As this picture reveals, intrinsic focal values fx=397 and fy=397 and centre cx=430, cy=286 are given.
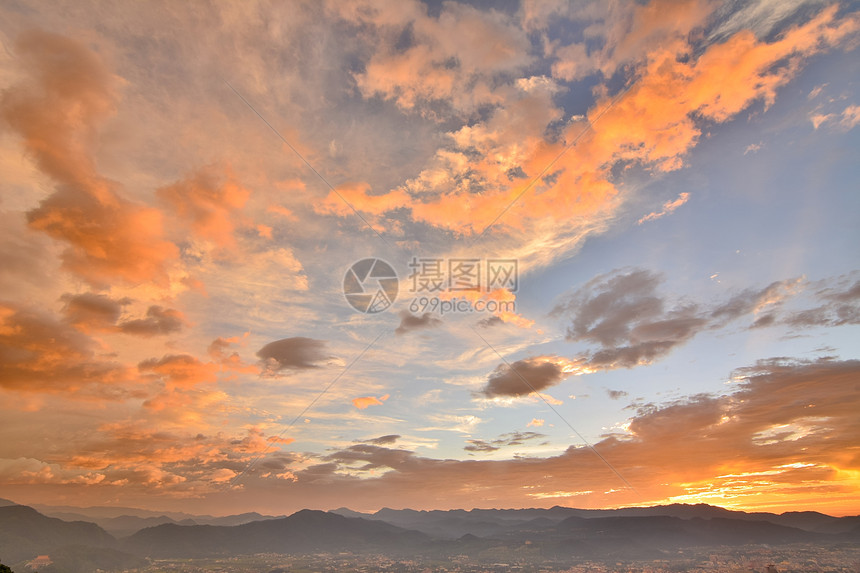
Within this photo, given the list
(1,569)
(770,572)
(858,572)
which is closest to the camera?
(1,569)

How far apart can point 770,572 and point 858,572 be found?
276 feet

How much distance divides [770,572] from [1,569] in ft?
800

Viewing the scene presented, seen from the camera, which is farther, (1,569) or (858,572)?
(858,572)

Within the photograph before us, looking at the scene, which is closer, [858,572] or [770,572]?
[770,572]

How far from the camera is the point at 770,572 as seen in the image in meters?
165

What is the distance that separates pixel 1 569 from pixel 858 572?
328 meters

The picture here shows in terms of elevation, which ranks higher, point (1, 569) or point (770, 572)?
point (1, 569)

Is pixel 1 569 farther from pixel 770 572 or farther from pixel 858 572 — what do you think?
pixel 858 572

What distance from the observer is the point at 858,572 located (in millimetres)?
198750

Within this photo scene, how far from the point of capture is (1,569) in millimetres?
60375

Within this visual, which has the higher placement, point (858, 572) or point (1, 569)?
point (1, 569)

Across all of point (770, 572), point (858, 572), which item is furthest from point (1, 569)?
point (858, 572)

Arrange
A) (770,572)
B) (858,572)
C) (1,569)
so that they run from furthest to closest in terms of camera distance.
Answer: (858,572)
(770,572)
(1,569)

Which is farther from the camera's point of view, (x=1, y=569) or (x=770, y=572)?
(x=770, y=572)
